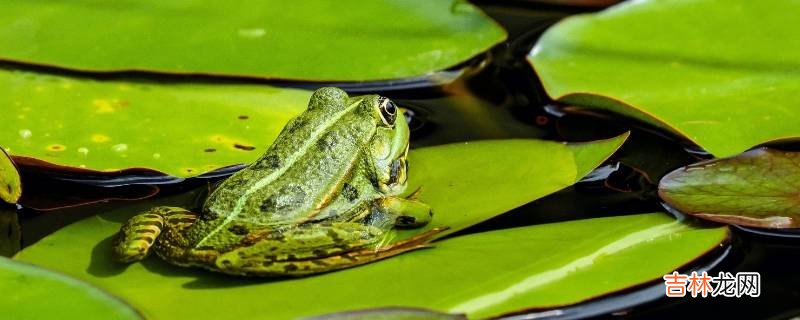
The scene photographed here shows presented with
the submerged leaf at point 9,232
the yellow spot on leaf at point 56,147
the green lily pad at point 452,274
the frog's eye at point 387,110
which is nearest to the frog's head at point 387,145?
the frog's eye at point 387,110

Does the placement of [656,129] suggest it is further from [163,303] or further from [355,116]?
[163,303]

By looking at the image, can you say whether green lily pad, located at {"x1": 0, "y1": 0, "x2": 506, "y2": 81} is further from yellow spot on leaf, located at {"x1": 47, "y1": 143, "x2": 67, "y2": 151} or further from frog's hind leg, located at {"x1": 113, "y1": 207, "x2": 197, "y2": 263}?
frog's hind leg, located at {"x1": 113, "y1": 207, "x2": 197, "y2": 263}

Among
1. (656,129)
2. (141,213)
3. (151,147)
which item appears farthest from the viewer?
(656,129)

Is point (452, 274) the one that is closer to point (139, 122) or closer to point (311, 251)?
point (311, 251)

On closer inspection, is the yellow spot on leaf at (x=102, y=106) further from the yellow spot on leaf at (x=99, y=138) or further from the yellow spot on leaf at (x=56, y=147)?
the yellow spot on leaf at (x=56, y=147)

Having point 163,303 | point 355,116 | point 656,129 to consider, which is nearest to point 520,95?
point 656,129
